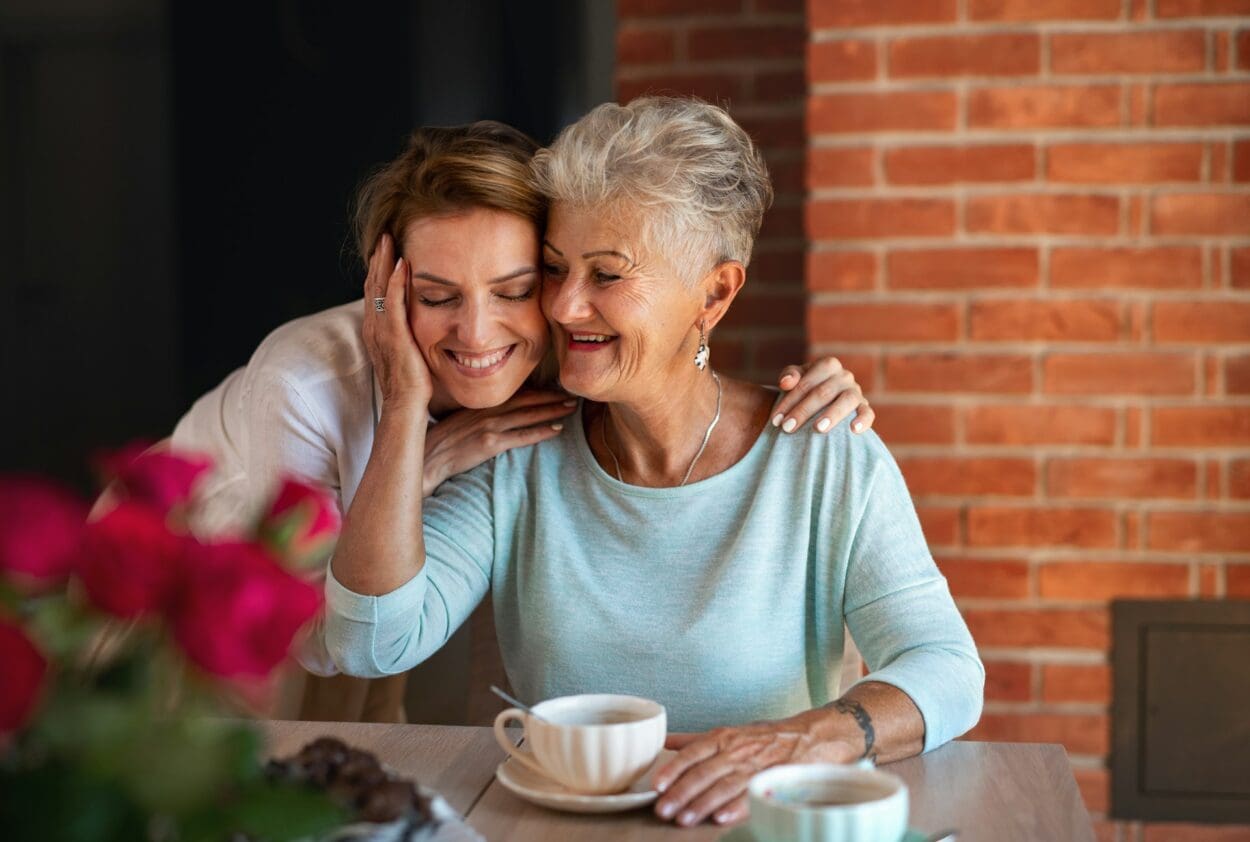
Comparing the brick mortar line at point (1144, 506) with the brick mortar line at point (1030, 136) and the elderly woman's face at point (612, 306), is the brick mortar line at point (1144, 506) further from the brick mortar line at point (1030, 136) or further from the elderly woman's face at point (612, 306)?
the elderly woman's face at point (612, 306)

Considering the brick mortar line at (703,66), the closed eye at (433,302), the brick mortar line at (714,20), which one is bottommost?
the closed eye at (433,302)

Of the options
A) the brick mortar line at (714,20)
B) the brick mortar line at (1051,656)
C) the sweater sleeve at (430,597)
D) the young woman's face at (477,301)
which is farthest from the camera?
the brick mortar line at (714,20)

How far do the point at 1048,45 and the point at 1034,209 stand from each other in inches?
10.6

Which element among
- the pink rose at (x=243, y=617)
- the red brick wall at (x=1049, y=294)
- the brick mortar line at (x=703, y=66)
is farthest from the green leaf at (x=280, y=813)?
the brick mortar line at (x=703, y=66)

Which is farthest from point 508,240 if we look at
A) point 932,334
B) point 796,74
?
point 796,74

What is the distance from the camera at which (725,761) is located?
118 cm

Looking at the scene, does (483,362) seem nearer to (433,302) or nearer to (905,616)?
(433,302)

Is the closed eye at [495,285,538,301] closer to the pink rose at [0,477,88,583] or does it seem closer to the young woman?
the young woman

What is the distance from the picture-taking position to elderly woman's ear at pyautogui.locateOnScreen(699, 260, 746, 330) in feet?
5.47

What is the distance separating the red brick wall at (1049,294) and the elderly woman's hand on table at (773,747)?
1074 mm

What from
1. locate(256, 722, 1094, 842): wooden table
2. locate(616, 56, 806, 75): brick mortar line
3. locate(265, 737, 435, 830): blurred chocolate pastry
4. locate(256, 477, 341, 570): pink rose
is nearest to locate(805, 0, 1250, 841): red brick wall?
locate(616, 56, 806, 75): brick mortar line

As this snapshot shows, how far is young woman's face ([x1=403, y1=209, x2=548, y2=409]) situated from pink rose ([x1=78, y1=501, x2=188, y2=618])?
3.47 feet

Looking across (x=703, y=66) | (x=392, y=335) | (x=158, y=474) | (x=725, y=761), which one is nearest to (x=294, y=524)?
(x=158, y=474)

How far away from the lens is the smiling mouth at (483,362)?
169cm
